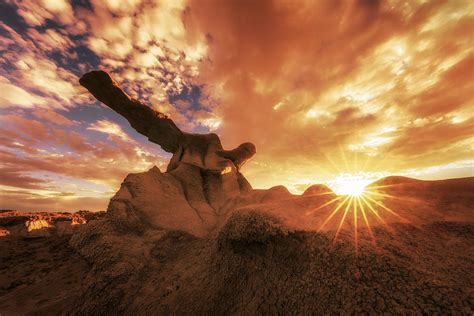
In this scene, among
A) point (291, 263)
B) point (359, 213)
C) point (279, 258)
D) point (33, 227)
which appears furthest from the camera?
point (33, 227)

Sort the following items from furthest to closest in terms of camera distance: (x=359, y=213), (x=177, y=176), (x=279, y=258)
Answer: (x=177, y=176) < (x=359, y=213) < (x=279, y=258)

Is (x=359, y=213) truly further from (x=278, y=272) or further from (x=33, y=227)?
(x=33, y=227)

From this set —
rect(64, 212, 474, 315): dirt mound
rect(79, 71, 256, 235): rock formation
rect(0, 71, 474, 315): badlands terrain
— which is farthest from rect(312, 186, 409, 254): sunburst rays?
rect(79, 71, 256, 235): rock formation

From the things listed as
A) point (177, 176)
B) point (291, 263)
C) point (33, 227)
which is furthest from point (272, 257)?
point (33, 227)

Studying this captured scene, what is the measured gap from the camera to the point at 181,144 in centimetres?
1391

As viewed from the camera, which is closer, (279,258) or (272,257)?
(279,258)

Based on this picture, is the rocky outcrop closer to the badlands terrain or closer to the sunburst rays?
the badlands terrain

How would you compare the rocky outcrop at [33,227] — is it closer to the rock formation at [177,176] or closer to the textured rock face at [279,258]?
the rock formation at [177,176]

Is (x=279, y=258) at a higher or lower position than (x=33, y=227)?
lower

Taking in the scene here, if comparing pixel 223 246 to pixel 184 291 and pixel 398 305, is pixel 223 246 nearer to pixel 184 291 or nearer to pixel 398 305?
pixel 184 291

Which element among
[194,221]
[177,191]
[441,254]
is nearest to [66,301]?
[194,221]

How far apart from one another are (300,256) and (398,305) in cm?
138

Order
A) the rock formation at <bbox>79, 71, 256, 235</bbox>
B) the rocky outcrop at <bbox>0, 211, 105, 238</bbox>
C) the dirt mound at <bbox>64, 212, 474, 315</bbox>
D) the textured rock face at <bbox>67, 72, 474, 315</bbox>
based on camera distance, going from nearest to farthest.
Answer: the dirt mound at <bbox>64, 212, 474, 315</bbox> → the textured rock face at <bbox>67, 72, 474, 315</bbox> → the rock formation at <bbox>79, 71, 256, 235</bbox> → the rocky outcrop at <bbox>0, 211, 105, 238</bbox>

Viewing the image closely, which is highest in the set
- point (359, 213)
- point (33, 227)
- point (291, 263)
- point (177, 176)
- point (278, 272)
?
point (177, 176)
